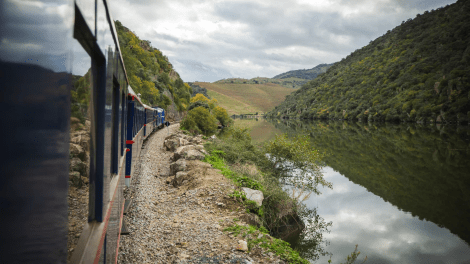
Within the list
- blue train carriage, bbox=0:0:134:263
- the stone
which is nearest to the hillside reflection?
the stone

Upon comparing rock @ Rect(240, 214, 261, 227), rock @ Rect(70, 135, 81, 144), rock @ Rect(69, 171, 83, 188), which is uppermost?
rock @ Rect(70, 135, 81, 144)

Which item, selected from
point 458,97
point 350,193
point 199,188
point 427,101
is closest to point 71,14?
point 199,188

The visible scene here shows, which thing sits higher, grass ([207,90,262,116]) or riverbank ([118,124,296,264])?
grass ([207,90,262,116])

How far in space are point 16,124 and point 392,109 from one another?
6851 centimetres

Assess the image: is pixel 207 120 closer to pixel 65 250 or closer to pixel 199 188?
pixel 199 188

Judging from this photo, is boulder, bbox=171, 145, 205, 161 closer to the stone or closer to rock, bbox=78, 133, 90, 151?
the stone

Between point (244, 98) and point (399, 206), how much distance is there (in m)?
169

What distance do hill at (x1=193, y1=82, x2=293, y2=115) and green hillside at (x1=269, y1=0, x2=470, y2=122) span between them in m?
40.6

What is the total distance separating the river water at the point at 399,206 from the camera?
8.66 m

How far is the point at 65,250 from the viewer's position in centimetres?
113

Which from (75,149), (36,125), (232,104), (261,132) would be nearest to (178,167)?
(75,149)

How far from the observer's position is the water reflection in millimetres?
8695

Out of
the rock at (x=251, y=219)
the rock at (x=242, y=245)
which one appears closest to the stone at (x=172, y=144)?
the rock at (x=251, y=219)

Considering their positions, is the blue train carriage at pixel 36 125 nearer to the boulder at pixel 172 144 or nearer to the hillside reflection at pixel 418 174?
the hillside reflection at pixel 418 174
